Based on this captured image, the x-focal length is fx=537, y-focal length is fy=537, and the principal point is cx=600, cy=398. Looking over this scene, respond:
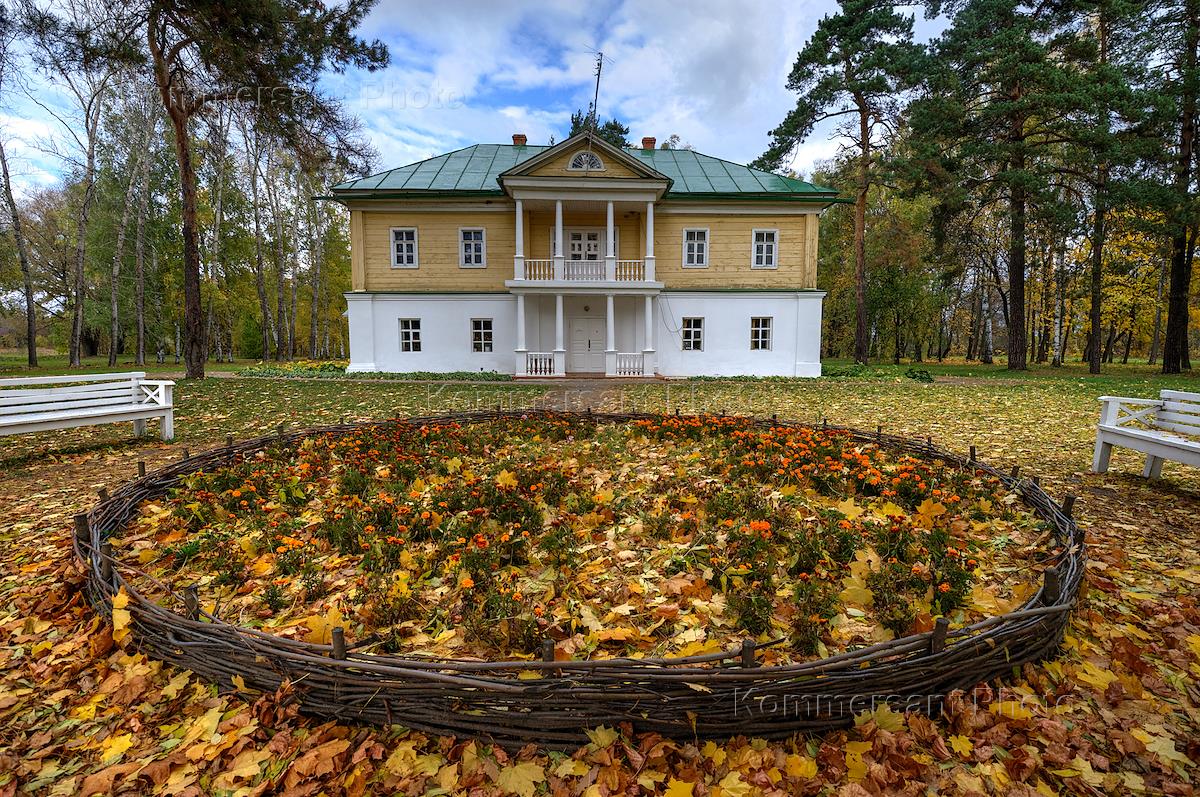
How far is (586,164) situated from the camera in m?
17.7

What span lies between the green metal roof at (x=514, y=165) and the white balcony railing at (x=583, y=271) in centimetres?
283

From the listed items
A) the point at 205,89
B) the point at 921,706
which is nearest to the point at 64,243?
the point at 205,89

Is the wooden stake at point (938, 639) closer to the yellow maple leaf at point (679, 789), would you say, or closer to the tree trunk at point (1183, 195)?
the yellow maple leaf at point (679, 789)

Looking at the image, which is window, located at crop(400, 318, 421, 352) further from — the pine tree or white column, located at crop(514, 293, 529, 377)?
the pine tree

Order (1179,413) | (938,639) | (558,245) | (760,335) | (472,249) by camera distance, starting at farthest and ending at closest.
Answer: (760,335), (472,249), (558,245), (1179,413), (938,639)

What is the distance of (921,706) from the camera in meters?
2.03

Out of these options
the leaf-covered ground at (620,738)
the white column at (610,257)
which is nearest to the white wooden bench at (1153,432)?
the leaf-covered ground at (620,738)

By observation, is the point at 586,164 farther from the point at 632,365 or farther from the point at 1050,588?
the point at 1050,588

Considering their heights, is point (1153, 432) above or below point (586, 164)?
below

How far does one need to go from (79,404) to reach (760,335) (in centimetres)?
1785

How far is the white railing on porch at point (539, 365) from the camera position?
18.2m

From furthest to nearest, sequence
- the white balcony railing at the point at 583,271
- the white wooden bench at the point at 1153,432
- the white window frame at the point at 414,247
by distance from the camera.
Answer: the white window frame at the point at 414,247 < the white balcony railing at the point at 583,271 < the white wooden bench at the point at 1153,432

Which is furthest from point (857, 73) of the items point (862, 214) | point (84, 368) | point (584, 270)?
point (84, 368)

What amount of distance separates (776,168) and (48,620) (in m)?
23.9
